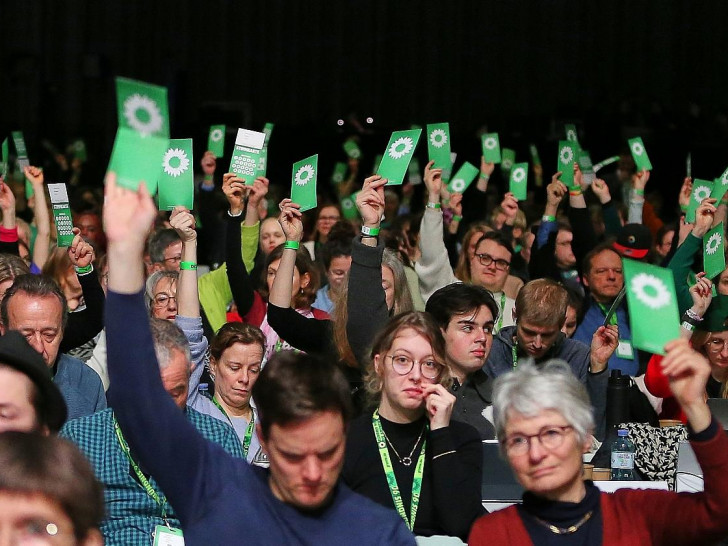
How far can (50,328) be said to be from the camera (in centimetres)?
404

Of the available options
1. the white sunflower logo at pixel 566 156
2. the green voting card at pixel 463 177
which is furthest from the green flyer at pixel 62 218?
the white sunflower logo at pixel 566 156

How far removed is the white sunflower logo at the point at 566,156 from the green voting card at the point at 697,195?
0.85 m

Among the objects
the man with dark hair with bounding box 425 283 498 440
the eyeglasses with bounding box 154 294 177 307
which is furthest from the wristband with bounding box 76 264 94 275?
the man with dark hair with bounding box 425 283 498 440

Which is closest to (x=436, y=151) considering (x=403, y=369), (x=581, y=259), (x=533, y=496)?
(x=581, y=259)

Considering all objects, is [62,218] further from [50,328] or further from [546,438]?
[546,438]

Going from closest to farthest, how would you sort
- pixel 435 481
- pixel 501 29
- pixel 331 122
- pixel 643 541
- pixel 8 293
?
pixel 643 541 < pixel 435 481 < pixel 8 293 < pixel 331 122 < pixel 501 29

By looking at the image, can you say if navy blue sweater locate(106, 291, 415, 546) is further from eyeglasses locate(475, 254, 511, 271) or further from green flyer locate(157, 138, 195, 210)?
eyeglasses locate(475, 254, 511, 271)

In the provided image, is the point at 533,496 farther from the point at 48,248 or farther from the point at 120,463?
the point at 48,248

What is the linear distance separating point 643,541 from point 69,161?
10.3 meters

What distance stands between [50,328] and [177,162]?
1159mm

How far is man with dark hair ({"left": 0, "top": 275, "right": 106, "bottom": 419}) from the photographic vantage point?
4027 millimetres

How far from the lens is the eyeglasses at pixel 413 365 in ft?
10.8

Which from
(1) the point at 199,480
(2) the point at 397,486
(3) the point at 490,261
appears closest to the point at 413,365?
(2) the point at 397,486

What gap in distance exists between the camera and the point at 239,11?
1516 centimetres
